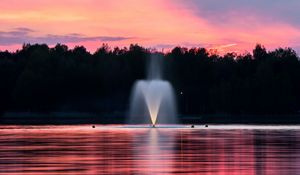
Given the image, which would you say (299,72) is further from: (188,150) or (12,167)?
(12,167)

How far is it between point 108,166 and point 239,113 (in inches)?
5814

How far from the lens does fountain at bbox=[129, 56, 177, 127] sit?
12200cm

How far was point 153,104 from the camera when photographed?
405 feet

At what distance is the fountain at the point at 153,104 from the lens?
122000 mm

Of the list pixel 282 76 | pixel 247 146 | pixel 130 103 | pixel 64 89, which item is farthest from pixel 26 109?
pixel 247 146

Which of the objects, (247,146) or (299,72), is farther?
(299,72)

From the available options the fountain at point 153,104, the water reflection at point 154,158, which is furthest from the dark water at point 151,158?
the fountain at point 153,104

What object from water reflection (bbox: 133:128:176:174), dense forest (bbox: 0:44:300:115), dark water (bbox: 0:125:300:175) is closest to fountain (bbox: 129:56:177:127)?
dense forest (bbox: 0:44:300:115)

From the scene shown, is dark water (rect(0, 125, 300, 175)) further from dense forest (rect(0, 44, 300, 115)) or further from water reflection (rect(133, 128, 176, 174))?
dense forest (rect(0, 44, 300, 115))

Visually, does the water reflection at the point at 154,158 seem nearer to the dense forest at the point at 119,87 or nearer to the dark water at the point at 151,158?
the dark water at the point at 151,158

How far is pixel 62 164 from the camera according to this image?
3722 cm

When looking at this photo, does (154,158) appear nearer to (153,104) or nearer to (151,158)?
(151,158)

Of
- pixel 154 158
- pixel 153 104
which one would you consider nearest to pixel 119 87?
pixel 153 104

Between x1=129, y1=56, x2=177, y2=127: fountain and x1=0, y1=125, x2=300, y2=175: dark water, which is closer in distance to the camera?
x1=0, y1=125, x2=300, y2=175: dark water
